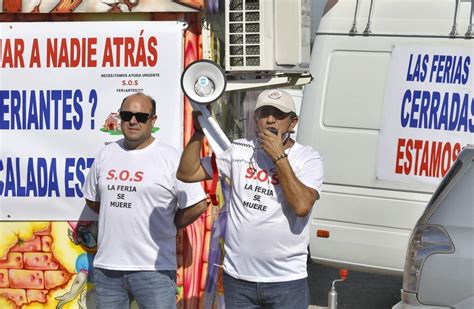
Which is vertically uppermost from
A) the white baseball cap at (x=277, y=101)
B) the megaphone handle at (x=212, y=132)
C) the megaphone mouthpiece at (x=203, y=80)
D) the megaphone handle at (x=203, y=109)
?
the megaphone mouthpiece at (x=203, y=80)

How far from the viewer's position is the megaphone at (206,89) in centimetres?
553

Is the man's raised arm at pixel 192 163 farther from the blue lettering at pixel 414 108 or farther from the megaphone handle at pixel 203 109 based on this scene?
the blue lettering at pixel 414 108

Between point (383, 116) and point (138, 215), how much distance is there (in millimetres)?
2925

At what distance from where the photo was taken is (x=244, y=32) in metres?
6.86

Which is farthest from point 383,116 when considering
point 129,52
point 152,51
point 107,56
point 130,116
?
point 130,116

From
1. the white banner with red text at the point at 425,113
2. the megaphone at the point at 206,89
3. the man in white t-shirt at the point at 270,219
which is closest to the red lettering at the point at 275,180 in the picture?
the man in white t-shirt at the point at 270,219

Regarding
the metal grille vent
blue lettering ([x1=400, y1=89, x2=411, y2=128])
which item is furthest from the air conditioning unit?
blue lettering ([x1=400, y1=89, x2=411, y2=128])

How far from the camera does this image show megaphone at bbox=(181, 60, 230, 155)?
553cm

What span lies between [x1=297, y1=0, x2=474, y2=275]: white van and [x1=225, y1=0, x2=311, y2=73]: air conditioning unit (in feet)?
5.68

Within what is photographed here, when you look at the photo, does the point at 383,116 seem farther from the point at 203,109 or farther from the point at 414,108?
the point at 203,109

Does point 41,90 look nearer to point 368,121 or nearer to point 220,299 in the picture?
point 220,299

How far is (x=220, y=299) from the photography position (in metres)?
7.75

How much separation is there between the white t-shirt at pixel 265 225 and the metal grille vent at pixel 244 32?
4.89 ft

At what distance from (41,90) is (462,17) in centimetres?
340
